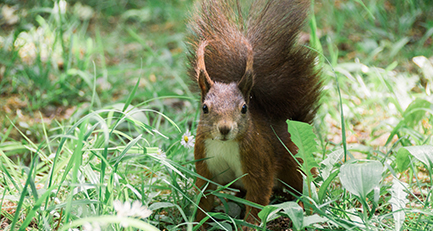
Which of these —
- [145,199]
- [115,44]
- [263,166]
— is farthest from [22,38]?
[263,166]

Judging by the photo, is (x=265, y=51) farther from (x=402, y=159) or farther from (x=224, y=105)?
(x=402, y=159)

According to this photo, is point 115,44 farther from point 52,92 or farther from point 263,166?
point 263,166

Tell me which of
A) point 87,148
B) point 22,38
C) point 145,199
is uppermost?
point 22,38

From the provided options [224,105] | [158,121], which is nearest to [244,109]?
[224,105]

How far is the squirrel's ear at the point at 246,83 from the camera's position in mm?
1896

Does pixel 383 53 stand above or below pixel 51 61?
above

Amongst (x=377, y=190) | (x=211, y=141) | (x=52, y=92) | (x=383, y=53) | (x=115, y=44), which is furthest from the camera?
(x=115, y=44)

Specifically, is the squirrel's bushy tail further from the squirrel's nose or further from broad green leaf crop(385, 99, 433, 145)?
broad green leaf crop(385, 99, 433, 145)

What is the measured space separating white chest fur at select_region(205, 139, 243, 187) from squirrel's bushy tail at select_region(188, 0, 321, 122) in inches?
13.5

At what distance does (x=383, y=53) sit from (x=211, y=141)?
267cm

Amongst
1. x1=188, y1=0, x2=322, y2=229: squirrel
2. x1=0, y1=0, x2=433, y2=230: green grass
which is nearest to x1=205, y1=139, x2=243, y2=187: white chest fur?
x1=188, y1=0, x2=322, y2=229: squirrel

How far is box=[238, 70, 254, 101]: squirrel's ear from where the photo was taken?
74.7 inches

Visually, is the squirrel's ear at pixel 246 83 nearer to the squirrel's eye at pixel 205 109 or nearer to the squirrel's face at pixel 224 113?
the squirrel's face at pixel 224 113

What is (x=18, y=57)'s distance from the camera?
344 centimetres
